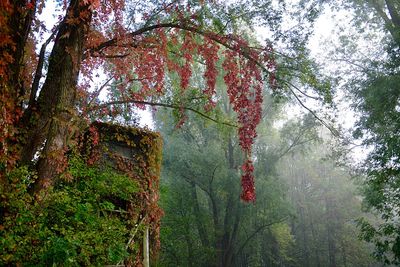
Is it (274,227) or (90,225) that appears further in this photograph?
(274,227)

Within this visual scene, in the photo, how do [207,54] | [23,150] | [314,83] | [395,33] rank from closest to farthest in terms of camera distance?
1. [23,150]
2. [314,83]
3. [207,54]
4. [395,33]

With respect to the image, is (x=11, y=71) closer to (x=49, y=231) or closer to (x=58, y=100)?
(x=58, y=100)

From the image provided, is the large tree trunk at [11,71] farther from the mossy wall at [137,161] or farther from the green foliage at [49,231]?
the mossy wall at [137,161]

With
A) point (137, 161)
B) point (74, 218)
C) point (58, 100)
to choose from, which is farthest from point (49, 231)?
point (137, 161)

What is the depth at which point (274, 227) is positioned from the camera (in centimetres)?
1998

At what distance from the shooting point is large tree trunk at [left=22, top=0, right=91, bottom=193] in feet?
13.0

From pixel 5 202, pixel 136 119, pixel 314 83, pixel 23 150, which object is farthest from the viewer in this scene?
pixel 136 119

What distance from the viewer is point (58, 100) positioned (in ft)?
13.4

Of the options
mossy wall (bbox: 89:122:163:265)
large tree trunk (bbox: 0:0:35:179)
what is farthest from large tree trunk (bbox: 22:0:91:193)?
mossy wall (bbox: 89:122:163:265)

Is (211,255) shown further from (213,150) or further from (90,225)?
(90,225)

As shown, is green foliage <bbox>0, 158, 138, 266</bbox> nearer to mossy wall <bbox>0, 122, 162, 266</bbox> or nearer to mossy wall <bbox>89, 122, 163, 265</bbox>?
mossy wall <bbox>0, 122, 162, 266</bbox>

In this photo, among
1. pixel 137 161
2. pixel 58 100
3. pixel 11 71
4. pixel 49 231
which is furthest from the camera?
pixel 137 161

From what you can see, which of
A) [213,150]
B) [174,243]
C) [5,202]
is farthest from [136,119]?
[174,243]

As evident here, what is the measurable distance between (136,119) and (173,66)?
5.79 ft
